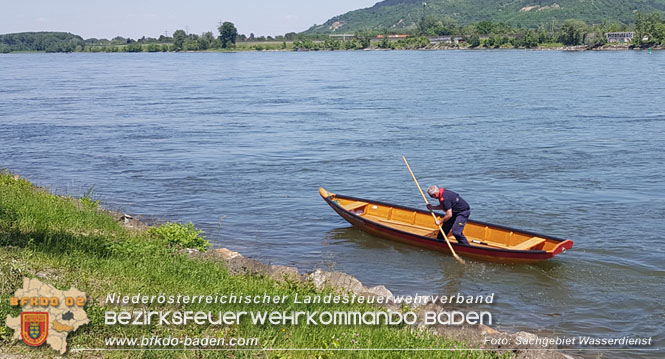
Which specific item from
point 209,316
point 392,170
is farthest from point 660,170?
point 209,316

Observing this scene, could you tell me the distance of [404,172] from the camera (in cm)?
2642

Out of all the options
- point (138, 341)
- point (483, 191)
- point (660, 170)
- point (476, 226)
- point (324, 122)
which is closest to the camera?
point (138, 341)

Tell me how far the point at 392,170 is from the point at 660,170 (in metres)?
10.2

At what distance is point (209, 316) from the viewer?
8891 mm

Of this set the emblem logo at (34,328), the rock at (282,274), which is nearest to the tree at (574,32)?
the rock at (282,274)

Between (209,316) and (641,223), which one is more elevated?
(209,316)

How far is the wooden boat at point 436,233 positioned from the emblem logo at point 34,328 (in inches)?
A: 425

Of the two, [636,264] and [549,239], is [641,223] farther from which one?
[549,239]

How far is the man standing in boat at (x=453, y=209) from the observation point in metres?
16.6

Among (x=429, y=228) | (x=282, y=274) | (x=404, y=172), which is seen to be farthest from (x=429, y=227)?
(x=404, y=172)

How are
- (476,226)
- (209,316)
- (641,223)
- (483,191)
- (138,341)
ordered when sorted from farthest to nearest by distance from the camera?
(483,191)
(641,223)
(476,226)
(209,316)
(138,341)

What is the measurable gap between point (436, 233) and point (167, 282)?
30.8 feet

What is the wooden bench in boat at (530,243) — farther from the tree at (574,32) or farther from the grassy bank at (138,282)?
the tree at (574,32)

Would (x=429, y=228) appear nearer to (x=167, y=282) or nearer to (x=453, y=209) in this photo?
(x=453, y=209)
